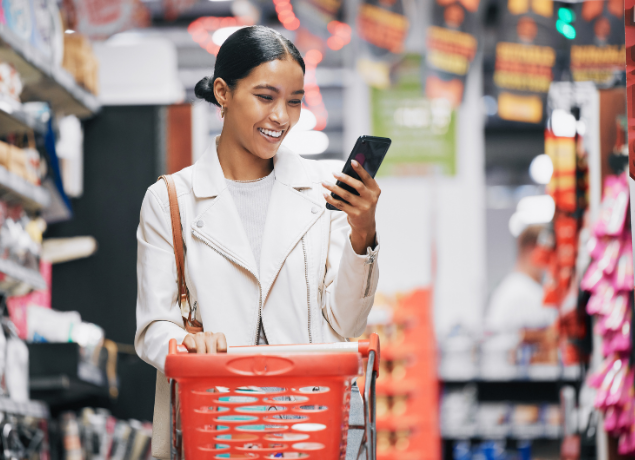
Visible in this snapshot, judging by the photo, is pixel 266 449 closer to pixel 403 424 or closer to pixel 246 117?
pixel 246 117

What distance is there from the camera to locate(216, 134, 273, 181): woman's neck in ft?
7.30

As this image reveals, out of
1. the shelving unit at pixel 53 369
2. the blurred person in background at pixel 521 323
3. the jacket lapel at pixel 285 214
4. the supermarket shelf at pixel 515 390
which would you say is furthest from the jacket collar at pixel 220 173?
the supermarket shelf at pixel 515 390

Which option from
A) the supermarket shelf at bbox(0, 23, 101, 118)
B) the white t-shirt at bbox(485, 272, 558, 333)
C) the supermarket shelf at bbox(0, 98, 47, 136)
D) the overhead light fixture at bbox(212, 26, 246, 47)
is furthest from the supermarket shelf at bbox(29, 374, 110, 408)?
the overhead light fixture at bbox(212, 26, 246, 47)

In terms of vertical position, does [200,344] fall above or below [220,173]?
below

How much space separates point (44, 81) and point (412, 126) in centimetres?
590

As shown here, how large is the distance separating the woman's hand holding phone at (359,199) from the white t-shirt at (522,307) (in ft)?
22.2

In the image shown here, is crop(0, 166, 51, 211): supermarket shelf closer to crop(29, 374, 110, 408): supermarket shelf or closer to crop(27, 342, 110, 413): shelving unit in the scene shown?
crop(27, 342, 110, 413): shelving unit

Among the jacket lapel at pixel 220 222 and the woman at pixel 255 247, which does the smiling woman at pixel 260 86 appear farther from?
the jacket lapel at pixel 220 222

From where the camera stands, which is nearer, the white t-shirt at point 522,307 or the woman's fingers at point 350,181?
the woman's fingers at point 350,181

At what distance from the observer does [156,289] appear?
205 centimetres

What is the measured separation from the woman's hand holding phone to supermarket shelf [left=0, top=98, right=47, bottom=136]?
6.78ft

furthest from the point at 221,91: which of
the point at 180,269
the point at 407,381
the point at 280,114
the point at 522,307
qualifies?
the point at 522,307

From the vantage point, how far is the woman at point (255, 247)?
2035 mm

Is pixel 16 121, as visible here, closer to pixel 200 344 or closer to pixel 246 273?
pixel 246 273
